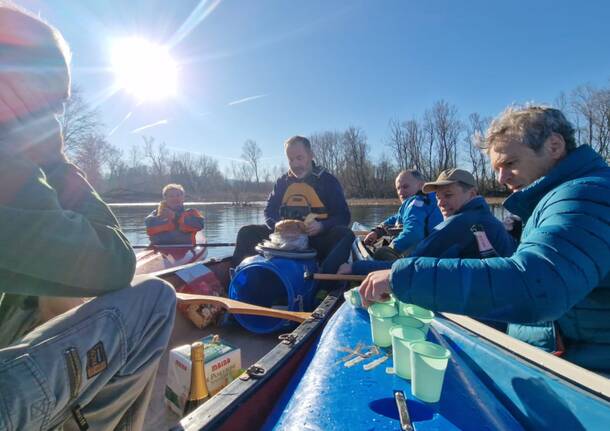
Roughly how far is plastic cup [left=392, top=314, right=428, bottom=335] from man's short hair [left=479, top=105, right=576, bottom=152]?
0.88 m

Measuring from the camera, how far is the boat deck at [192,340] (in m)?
1.80

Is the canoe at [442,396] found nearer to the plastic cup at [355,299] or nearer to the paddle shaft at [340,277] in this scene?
the plastic cup at [355,299]

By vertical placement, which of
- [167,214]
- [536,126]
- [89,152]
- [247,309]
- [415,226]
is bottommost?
[247,309]

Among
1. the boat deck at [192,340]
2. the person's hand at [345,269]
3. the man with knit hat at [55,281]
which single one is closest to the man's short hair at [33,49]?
the man with knit hat at [55,281]

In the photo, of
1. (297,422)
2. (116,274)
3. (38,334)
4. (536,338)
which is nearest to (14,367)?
(38,334)

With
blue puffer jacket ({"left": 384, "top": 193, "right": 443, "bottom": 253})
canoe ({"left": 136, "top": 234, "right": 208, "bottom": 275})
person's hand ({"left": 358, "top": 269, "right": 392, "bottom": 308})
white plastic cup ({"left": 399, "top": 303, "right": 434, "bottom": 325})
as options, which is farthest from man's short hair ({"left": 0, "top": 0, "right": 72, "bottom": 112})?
canoe ({"left": 136, "top": 234, "right": 208, "bottom": 275})

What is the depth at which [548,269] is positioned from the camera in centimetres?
87

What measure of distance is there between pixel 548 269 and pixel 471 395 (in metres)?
0.49

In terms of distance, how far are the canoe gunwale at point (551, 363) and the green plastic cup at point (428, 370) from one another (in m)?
0.41

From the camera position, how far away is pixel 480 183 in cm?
3531

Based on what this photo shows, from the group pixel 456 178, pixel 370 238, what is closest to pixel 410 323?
pixel 456 178

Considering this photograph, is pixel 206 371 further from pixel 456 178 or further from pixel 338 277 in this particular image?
pixel 456 178

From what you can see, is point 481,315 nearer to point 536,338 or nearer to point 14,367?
point 536,338

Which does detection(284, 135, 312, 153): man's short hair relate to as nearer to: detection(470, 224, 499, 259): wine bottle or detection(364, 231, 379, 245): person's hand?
detection(470, 224, 499, 259): wine bottle
